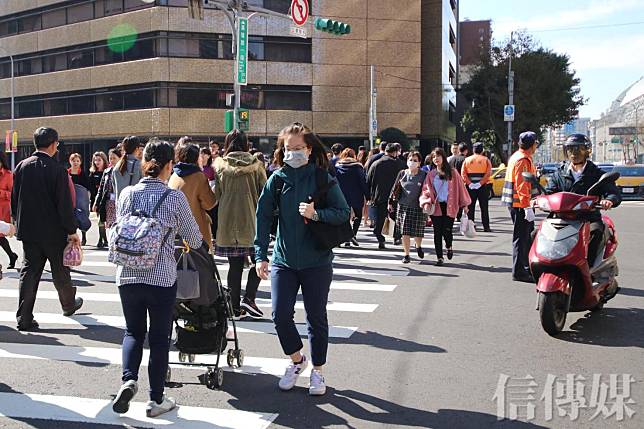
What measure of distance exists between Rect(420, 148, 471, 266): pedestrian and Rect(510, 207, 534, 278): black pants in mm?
1841

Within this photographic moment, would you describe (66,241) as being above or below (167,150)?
below

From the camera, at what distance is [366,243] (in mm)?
15367

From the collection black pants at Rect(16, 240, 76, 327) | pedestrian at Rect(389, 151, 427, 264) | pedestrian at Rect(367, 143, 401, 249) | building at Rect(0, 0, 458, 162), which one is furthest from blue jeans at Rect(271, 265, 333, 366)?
building at Rect(0, 0, 458, 162)

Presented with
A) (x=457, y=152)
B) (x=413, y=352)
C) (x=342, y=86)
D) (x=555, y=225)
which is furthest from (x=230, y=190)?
(x=342, y=86)

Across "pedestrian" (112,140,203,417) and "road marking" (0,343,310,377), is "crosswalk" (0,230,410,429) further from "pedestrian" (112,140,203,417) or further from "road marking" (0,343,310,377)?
"pedestrian" (112,140,203,417)

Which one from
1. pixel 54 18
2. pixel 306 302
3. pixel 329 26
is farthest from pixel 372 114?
pixel 306 302

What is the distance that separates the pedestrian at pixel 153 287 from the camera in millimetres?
4703

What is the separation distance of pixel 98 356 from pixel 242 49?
1813 cm

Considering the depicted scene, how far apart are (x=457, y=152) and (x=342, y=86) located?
25.7m

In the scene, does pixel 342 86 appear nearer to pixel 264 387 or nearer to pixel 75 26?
pixel 75 26

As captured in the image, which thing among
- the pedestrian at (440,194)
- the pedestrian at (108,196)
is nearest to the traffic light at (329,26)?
the pedestrian at (108,196)

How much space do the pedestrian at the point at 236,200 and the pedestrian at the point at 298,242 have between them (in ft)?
7.86

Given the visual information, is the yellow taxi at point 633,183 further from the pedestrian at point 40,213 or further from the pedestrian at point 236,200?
the pedestrian at point 40,213

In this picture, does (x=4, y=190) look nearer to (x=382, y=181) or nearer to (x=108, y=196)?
(x=108, y=196)
